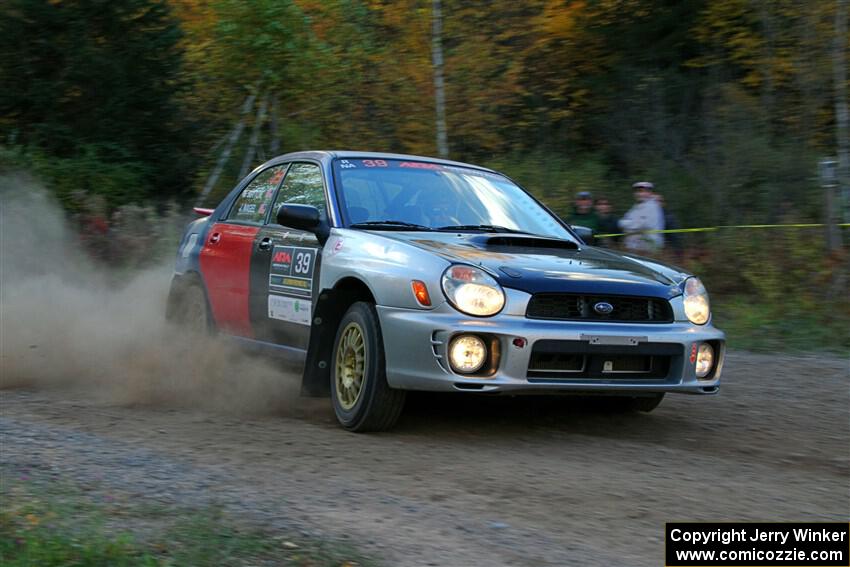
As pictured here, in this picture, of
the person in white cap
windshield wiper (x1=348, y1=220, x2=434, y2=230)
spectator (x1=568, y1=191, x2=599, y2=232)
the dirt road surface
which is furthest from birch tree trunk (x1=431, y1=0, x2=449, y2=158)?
windshield wiper (x1=348, y1=220, x2=434, y2=230)

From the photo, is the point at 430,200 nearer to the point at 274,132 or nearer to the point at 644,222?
the point at 644,222

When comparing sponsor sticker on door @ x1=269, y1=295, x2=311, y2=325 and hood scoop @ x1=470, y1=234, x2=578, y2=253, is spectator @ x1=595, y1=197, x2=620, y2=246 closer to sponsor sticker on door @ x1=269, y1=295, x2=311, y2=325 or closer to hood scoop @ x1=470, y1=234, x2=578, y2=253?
hood scoop @ x1=470, y1=234, x2=578, y2=253

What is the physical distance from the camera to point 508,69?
20297 millimetres

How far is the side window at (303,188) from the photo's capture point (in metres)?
6.90

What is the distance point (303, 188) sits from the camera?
7.15 metres

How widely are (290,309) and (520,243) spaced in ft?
4.76

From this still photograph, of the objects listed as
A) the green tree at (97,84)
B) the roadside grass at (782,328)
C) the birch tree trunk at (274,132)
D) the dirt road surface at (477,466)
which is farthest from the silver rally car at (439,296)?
the green tree at (97,84)

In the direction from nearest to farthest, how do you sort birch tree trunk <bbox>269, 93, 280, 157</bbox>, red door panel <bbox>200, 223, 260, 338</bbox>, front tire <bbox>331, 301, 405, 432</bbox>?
1. front tire <bbox>331, 301, 405, 432</bbox>
2. red door panel <bbox>200, 223, 260, 338</bbox>
3. birch tree trunk <bbox>269, 93, 280, 157</bbox>

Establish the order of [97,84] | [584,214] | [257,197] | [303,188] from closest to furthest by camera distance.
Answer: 1. [303,188]
2. [257,197]
3. [584,214]
4. [97,84]

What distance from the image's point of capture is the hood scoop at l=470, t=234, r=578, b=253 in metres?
6.28

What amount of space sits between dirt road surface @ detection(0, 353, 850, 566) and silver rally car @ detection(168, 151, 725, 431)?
0.35 metres

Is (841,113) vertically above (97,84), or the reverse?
(97,84)

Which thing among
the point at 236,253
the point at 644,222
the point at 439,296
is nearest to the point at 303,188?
the point at 236,253

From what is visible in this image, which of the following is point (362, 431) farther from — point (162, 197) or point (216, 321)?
point (162, 197)
